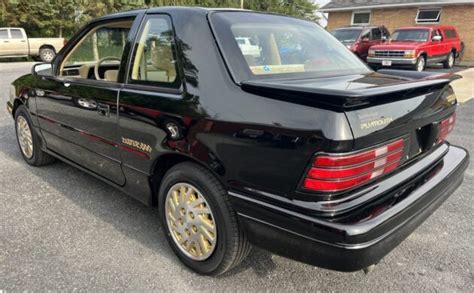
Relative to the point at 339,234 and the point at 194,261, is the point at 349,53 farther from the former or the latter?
the point at 194,261

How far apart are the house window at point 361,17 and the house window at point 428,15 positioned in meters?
2.91

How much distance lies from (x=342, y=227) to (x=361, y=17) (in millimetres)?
23643

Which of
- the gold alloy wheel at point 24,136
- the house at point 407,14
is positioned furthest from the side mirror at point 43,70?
the house at point 407,14

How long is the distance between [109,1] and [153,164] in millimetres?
23207

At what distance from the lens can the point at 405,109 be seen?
205cm

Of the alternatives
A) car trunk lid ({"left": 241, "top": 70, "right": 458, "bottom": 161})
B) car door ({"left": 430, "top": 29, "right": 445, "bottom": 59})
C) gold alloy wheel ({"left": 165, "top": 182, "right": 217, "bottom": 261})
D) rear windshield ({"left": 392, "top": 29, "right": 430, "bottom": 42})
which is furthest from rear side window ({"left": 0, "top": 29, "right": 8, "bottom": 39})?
car trunk lid ({"left": 241, "top": 70, "right": 458, "bottom": 161})

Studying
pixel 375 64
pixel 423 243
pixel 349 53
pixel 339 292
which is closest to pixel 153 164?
pixel 339 292

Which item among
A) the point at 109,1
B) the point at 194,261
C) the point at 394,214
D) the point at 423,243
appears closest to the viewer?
the point at 394,214

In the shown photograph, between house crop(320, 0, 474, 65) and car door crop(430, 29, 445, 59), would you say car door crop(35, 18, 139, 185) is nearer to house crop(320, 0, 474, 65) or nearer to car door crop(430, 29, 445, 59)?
car door crop(430, 29, 445, 59)

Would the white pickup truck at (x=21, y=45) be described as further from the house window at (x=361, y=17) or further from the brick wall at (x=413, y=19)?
the house window at (x=361, y=17)

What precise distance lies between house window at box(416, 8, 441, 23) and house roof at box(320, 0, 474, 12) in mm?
691

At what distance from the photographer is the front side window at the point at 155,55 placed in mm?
2488

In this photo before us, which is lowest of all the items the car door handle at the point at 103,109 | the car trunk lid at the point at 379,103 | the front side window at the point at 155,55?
the car door handle at the point at 103,109

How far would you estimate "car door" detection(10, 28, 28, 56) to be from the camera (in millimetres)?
18219
